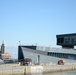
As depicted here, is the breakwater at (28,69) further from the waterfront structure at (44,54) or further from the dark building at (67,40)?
the dark building at (67,40)

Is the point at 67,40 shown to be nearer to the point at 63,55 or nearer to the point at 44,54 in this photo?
the point at 63,55

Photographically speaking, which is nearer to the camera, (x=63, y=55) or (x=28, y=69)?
(x=28, y=69)

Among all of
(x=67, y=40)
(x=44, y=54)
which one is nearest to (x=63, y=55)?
(x=44, y=54)

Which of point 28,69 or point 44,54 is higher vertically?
point 44,54

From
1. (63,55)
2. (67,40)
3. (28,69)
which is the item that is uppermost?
(67,40)

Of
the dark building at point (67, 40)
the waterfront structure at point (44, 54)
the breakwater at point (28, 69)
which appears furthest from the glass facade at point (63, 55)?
the breakwater at point (28, 69)

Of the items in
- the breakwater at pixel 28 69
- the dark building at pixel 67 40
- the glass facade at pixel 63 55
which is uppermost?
the dark building at pixel 67 40

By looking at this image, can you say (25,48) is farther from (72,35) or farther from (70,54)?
(72,35)

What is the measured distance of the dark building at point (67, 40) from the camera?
95.5 meters

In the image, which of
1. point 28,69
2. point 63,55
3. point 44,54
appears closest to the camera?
point 28,69

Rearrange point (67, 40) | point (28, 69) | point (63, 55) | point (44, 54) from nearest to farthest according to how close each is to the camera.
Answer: point (28, 69)
point (44, 54)
point (63, 55)
point (67, 40)

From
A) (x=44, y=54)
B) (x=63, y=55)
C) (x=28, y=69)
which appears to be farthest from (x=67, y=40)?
(x=28, y=69)

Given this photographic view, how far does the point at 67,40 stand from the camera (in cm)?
9800

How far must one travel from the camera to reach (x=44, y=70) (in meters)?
65.2
